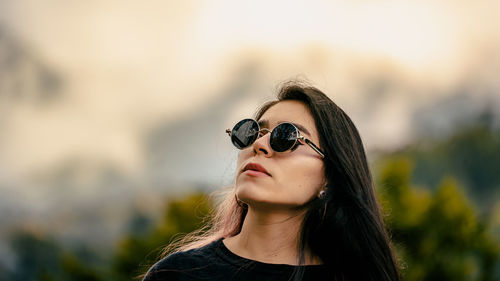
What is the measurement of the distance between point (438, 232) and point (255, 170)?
9.55 m

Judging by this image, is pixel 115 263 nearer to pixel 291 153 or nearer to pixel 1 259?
pixel 1 259

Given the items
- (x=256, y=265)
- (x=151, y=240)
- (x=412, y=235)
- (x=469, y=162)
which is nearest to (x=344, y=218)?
(x=256, y=265)

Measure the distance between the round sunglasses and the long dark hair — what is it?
138 millimetres

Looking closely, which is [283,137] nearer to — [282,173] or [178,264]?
[282,173]

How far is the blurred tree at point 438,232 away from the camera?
11047 mm

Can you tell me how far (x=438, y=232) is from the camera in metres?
11.5

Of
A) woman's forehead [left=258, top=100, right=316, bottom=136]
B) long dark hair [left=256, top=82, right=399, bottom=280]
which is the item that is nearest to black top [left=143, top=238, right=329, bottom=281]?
long dark hair [left=256, top=82, right=399, bottom=280]

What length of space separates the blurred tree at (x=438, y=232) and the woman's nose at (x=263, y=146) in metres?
8.37

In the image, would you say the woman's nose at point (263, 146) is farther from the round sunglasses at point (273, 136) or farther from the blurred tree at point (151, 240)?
the blurred tree at point (151, 240)

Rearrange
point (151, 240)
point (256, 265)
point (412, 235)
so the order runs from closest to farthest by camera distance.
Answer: point (256, 265) < point (412, 235) < point (151, 240)

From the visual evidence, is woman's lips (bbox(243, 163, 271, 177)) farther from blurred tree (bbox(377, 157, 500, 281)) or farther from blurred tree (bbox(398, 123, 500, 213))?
blurred tree (bbox(398, 123, 500, 213))

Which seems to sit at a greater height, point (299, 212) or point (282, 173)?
point (282, 173)

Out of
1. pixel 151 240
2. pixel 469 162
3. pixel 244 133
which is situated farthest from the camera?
pixel 469 162

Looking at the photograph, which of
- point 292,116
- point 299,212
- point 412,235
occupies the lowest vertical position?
point 412,235
